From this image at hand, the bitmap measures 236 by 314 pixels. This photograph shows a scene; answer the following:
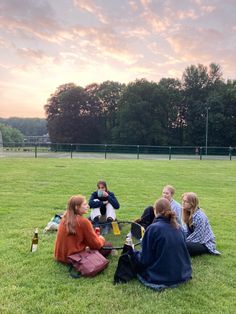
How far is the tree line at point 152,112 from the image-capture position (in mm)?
59375

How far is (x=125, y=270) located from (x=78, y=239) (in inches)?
32.6

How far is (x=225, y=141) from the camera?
190 ft

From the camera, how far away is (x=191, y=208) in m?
5.50

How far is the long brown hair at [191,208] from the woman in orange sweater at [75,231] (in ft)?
5.25

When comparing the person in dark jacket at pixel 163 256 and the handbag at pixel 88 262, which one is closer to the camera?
the person in dark jacket at pixel 163 256

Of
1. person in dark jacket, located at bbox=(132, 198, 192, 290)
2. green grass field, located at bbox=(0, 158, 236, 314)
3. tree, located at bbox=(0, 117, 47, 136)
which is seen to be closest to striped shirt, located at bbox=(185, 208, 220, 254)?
green grass field, located at bbox=(0, 158, 236, 314)

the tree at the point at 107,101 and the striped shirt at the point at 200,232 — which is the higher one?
the tree at the point at 107,101

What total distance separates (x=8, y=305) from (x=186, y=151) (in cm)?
3430

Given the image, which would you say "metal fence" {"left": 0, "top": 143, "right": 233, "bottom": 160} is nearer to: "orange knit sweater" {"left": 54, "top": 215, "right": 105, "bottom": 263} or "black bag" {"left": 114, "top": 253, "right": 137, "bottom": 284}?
"orange knit sweater" {"left": 54, "top": 215, "right": 105, "bottom": 263}

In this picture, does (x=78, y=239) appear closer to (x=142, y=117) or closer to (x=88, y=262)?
(x=88, y=262)

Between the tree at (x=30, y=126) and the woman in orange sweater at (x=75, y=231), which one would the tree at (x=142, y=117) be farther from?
the tree at (x=30, y=126)

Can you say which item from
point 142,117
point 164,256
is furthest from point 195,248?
point 142,117

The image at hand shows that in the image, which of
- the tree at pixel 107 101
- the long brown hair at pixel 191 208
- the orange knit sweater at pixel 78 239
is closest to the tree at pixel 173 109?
the tree at pixel 107 101

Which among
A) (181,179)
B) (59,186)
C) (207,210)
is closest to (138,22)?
(181,179)
